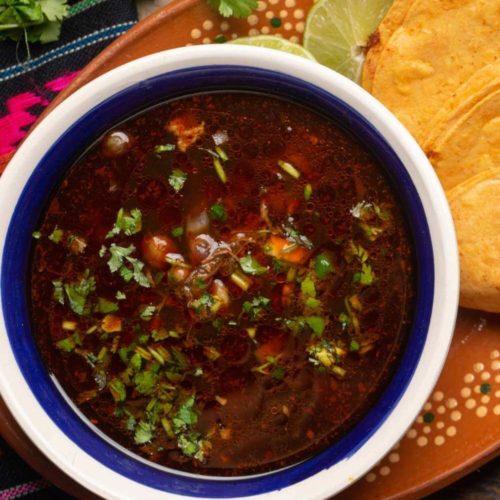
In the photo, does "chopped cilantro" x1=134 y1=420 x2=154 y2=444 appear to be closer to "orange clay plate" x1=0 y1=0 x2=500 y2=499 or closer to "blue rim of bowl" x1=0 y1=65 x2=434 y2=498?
"blue rim of bowl" x1=0 y1=65 x2=434 y2=498

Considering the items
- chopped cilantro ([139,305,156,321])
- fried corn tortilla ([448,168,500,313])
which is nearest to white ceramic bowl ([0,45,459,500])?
fried corn tortilla ([448,168,500,313])

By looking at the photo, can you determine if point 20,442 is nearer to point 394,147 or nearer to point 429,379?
point 429,379

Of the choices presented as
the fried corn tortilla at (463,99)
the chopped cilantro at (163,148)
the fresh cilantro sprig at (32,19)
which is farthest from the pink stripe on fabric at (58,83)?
the fried corn tortilla at (463,99)

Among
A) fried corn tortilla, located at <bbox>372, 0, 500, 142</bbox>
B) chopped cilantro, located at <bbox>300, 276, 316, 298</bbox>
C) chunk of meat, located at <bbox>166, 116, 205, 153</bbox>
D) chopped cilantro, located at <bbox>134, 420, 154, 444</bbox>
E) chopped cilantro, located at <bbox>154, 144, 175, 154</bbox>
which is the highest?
fried corn tortilla, located at <bbox>372, 0, 500, 142</bbox>

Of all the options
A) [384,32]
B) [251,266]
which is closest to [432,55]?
[384,32]

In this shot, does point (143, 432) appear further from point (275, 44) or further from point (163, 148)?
point (275, 44)
